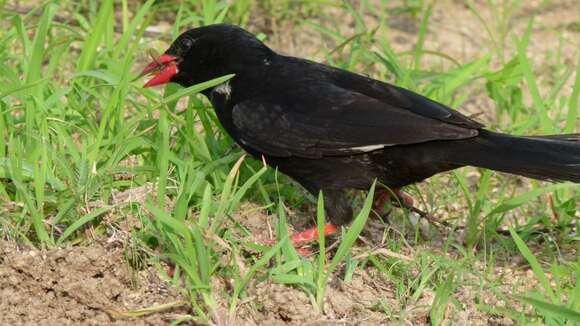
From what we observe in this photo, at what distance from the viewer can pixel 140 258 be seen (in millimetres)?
3930

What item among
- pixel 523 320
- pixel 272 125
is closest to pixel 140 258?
pixel 272 125

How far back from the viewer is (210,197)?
394cm

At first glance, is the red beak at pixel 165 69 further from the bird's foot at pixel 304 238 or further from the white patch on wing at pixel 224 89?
the bird's foot at pixel 304 238

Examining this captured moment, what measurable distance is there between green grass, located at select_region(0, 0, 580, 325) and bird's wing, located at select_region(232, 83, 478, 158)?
9.9 inches

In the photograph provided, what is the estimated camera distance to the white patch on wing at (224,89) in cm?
461

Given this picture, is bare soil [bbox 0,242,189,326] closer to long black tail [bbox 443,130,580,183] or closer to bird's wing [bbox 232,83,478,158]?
bird's wing [bbox 232,83,478,158]

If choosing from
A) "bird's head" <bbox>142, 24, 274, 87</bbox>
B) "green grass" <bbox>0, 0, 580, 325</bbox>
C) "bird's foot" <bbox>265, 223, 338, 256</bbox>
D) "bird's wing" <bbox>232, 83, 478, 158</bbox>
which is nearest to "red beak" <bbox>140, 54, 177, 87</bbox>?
"bird's head" <bbox>142, 24, 274, 87</bbox>

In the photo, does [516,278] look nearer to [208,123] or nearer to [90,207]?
[208,123]

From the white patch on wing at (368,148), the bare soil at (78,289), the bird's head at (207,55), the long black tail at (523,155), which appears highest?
the bird's head at (207,55)

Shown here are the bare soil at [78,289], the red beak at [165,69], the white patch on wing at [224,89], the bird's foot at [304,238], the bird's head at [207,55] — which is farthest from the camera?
the red beak at [165,69]

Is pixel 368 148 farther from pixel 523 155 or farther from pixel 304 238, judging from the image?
pixel 523 155

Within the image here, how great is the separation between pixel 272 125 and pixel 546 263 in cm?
150

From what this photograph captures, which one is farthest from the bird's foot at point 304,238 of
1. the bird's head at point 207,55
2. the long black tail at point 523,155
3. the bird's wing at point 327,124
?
the bird's head at point 207,55

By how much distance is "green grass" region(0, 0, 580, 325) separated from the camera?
377 cm
